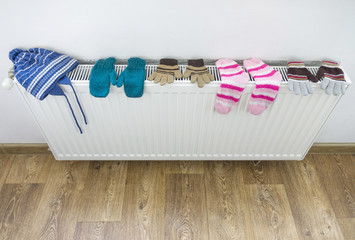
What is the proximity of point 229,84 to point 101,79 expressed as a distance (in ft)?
1.49

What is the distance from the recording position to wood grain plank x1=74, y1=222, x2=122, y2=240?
1317mm

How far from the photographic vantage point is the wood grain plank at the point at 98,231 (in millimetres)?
1317

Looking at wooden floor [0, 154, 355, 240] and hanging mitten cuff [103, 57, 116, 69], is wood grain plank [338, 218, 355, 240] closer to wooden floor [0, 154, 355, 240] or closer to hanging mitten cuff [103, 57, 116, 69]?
wooden floor [0, 154, 355, 240]

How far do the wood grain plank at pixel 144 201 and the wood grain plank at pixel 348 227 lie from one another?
831 mm

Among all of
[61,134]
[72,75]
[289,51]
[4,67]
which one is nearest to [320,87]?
[289,51]

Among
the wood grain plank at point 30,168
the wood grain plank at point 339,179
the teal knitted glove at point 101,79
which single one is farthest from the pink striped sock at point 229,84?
the wood grain plank at point 30,168

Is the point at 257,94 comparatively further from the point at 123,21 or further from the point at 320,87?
the point at 123,21

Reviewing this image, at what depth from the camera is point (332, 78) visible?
108 centimetres

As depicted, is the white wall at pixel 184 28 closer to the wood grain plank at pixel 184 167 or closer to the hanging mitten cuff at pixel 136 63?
the hanging mitten cuff at pixel 136 63

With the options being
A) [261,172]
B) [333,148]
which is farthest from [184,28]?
[333,148]

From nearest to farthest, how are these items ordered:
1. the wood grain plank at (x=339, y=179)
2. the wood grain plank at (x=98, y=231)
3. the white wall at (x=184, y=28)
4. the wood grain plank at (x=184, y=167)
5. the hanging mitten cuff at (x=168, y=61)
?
the white wall at (x=184, y=28), the hanging mitten cuff at (x=168, y=61), the wood grain plank at (x=98, y=231), the wood grain plank at (x=339, y=179), the wood grain plank at (x=184, y=167)

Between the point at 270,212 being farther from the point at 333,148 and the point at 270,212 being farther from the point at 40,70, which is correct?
the point at 40,70

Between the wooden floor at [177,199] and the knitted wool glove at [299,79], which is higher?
the knitted wool glove at [299,79]

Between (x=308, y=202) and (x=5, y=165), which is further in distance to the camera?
(x=5, y=165)
